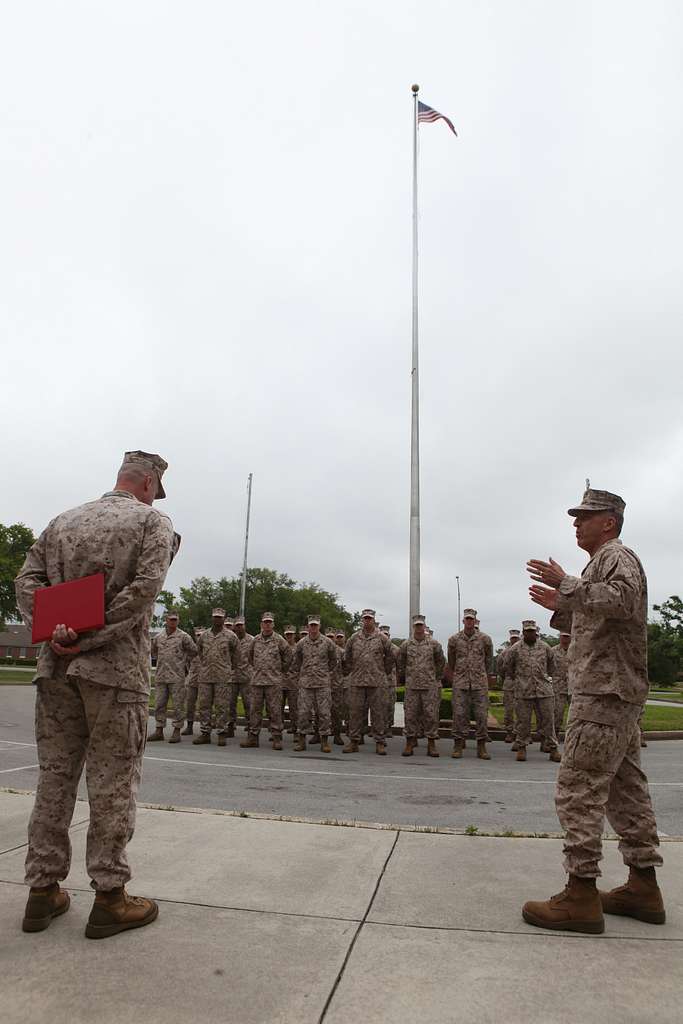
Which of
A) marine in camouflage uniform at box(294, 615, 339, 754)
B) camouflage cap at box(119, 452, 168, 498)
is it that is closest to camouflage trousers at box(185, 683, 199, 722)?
marine in camouflage uniform at box(294, 615, 339, 754)

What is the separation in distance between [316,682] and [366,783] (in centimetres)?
395

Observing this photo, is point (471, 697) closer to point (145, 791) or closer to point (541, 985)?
point (145, 791)

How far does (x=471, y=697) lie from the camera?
11391mm

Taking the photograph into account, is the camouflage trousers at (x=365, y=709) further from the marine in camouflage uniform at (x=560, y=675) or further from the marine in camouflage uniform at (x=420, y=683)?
the marine in camouflage uniform at (x=560, y=675)

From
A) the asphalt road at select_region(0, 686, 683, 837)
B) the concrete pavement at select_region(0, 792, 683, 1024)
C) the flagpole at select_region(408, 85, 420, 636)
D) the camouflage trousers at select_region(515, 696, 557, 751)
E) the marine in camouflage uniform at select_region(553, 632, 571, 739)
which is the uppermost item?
the flagpole at select_region(408, 85, 420, 636)

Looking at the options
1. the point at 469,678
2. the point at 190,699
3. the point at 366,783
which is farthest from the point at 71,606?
the point at 190,699

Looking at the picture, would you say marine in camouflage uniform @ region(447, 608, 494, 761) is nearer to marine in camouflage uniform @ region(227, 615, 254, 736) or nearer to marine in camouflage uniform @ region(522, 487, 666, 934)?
marine in camouflage uniform @ region(227, 615, 254, 736)

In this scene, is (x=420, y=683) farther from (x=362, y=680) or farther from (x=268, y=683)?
(x=268, y=683)

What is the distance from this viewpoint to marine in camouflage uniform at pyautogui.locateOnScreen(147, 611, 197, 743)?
11789 millimetres

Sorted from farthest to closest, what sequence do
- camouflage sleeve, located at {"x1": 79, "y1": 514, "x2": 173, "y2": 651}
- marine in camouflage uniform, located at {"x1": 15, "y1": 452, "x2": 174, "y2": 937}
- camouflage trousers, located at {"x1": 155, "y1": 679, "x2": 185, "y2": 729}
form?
camouflage trousers, located at {"x1": 155, "y1": 679, "x2": 185, "y2": 729} < camouflage sleeve, located at {"x1": 79, "y1": 514, "x2": 173, "y2": 651} < marine in camouflage uniform, located at {"x1": 15, "y1": 452, "x2": 174, "y2": 937}

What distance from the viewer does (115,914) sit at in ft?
9.87

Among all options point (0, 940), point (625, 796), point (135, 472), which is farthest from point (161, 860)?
point (625, 796)

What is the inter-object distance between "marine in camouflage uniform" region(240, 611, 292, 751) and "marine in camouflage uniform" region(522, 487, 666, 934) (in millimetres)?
8550

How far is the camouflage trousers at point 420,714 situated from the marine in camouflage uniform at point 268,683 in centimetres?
206
